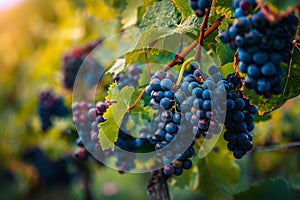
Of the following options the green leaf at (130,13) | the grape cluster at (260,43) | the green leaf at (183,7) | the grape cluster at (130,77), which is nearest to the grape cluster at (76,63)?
the green leaf at (130,13)

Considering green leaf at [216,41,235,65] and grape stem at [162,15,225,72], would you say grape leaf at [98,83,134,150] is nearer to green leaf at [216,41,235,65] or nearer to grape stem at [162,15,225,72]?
grape stem at [162,15,225,72]

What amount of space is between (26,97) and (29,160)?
1.79ft

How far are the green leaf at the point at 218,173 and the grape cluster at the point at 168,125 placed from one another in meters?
0.38

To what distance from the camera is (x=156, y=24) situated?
3.47 ft

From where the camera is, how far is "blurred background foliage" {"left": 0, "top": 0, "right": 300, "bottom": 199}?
2229 mm

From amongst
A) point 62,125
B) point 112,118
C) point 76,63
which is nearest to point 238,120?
point 112,118

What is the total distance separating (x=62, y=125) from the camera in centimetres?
225

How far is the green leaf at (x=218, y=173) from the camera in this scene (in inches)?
54.1

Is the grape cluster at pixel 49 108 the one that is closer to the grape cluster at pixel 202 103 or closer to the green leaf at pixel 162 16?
the green leaf at pixel 162 16

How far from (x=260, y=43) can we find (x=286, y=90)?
274 millimetres

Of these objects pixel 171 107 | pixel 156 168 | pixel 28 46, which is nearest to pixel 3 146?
pixel 28 46

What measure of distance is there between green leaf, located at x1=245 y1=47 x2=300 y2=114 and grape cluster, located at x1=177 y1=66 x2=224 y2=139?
0.09 meters

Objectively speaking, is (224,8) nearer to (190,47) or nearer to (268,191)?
(190,47)

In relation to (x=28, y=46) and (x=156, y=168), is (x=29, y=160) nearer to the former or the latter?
(x=28, y=46)
